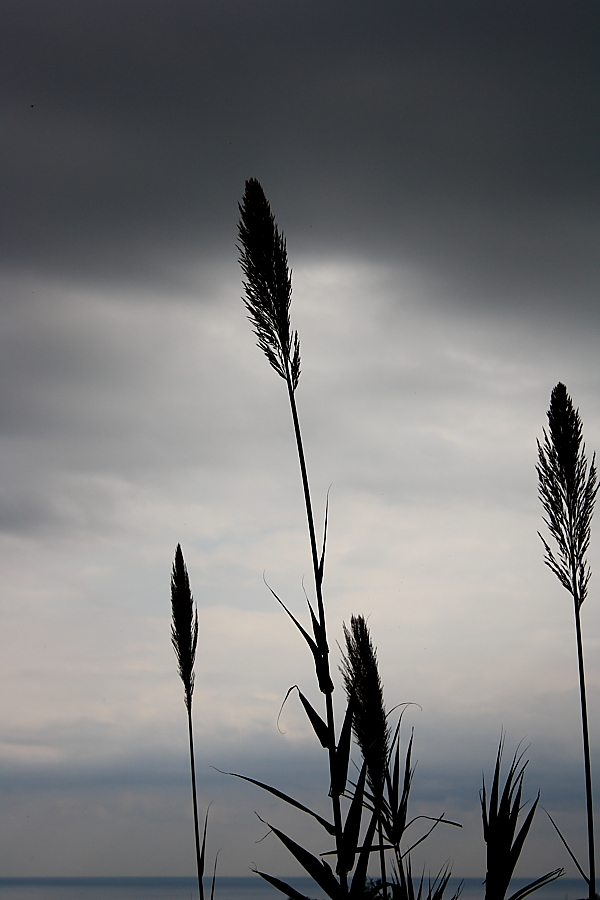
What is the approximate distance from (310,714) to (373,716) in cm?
185

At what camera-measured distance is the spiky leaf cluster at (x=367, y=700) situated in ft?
13.3

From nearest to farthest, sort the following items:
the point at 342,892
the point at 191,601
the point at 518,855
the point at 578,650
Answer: the point at 342,892, the point at 518,855, the point at 578,650, the point at 191,601

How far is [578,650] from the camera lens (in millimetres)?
4020

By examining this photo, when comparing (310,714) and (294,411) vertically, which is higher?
(294,411)

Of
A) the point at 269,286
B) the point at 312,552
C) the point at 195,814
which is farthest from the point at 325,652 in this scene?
the point at 195,814

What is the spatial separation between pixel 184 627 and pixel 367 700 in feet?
7.83

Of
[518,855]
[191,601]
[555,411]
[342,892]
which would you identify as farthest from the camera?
[191,601]

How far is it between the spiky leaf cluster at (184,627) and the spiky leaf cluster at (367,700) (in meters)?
1.92

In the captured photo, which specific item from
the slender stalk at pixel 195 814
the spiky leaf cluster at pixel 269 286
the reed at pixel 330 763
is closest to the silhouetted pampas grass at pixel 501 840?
the reed at pixel 330 763

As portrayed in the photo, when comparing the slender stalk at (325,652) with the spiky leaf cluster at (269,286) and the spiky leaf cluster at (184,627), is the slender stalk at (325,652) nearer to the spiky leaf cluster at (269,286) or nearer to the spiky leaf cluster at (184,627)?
the spiky leaf cluster at (269,286)

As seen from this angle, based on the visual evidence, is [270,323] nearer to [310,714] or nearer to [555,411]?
[310,714]

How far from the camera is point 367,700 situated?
417 centimetres

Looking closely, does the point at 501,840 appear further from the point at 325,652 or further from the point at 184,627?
the point at 184,627

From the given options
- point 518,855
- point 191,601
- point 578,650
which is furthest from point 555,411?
point 191,601
